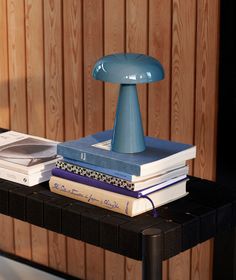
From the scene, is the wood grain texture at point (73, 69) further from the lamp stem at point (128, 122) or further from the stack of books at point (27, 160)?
the lamp stem at point (128, 122)

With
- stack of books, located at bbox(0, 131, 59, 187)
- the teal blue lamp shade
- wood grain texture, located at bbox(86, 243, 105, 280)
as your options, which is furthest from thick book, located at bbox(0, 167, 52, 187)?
wood grain texture, located at bbox(86, 243, 105, 280)

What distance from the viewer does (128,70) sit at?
213 cm

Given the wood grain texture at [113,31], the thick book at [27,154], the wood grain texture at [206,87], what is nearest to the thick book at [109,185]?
the thick book at [27,154]

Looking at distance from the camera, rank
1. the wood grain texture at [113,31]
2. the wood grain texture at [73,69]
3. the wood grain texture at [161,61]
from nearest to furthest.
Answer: the wood grain texture at [161,61], the wood grain texture at [113,31], the wood grain texture at [73,69]

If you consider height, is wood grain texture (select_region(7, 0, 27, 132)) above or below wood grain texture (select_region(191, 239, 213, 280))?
above

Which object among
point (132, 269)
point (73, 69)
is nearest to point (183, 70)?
point (73, 69)

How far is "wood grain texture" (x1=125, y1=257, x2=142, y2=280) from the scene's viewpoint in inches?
114

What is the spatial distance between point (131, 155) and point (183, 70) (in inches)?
21.2

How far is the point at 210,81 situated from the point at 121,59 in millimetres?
477

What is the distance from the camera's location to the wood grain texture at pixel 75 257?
3094 millimetres

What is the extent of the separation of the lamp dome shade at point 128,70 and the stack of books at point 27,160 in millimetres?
357

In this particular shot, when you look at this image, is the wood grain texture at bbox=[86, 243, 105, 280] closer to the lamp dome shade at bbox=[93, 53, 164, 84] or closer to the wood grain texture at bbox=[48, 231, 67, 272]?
the wood grain texture at bbox=[48, 231, 67, 272]

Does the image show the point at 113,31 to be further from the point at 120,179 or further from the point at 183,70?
the point at 120,179

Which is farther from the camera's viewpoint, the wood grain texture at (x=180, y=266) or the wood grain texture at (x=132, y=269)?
the wood grain texture at (x=132, y=269)
